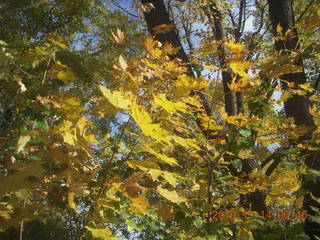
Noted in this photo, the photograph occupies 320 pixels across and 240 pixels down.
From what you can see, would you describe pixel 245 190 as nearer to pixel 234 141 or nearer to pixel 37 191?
pixel 234 141

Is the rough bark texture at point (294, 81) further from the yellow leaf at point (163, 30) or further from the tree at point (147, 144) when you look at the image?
the yellow leaf at point (163, 30)

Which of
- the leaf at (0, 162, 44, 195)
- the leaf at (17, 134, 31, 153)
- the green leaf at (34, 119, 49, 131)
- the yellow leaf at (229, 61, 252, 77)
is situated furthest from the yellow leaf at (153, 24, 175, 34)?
the leaf at (0, 162, 44, 195)

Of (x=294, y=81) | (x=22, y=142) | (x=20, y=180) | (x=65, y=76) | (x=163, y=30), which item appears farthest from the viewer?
(x=294, y=81)

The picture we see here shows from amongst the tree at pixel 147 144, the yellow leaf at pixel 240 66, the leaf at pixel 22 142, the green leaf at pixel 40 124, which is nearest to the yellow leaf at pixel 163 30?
the tree at pixel 147 144

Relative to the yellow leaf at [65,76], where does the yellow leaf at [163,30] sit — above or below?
above

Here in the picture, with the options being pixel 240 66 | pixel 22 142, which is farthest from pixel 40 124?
pixel 240 66

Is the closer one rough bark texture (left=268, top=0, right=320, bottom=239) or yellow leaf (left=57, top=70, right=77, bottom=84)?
yellow leaf (left=57, top=70, right=77, bottom=84)

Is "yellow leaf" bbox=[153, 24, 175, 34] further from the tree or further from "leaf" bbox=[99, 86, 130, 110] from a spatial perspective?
"leaf" bbox=[99, 86, 130, 110]

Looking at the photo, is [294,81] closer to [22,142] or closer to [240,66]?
[240,66]

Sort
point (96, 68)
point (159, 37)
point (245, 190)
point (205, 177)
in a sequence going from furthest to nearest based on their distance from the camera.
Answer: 1. point (96, 68)
2. point (159, 37)
3. point (245, 190)
4. point (205, 177)

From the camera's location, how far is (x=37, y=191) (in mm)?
890

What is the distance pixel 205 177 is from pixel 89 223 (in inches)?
24.6

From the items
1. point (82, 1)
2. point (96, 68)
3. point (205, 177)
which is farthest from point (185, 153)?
point (82, 1)

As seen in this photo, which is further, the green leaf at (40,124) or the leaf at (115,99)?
the green leaf at (40,124)
